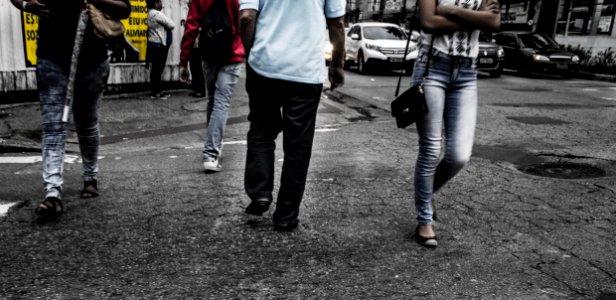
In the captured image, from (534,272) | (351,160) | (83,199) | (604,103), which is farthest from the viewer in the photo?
(604,103)

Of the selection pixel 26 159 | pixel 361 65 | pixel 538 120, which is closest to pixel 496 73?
pixel 361 65

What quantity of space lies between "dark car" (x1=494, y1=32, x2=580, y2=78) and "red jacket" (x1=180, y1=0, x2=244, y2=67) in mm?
16465

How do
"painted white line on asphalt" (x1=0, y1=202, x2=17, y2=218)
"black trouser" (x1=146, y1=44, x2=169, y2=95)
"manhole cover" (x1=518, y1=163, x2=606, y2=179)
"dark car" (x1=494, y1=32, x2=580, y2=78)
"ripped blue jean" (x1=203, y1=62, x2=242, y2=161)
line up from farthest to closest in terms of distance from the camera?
"dark car" (x1=494, y1=32, x2=580, y2=78)
"black trouser" (x1=146, y1=44, x2=169, y2=95)
"manhole cover" (x1=518, y1=163, x2=606, y2=179)
"ripped blue jean" (x1=203, y1=62, x2=242, y2=161)
"painted white line on asphalt" (x1=0, y1=202, x2=17, y2=218)

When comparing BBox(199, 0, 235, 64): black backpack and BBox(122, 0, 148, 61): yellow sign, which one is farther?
BBox(122, 0, 148, 61): yellow sign

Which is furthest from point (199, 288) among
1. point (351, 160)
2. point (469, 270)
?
point (351, 160)

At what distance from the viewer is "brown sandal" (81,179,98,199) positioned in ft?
13.8

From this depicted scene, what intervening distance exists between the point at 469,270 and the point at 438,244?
1.30ft

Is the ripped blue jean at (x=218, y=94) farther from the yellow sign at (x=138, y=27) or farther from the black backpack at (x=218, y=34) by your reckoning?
the yellow sign at (x=138, y=27)

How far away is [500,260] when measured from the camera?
3.16 meters

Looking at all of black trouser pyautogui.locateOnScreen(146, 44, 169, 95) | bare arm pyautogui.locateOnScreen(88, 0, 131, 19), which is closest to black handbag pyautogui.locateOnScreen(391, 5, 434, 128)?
bare arm pyautogui.locateOnScreen(88, 0, 131, 19)

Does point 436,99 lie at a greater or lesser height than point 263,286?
greater

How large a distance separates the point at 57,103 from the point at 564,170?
14.5 ft

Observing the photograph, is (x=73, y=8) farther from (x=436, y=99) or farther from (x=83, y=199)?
(x=436, y=99)

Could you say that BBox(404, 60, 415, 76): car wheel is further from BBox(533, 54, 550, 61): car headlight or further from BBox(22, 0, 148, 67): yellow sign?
BBox(22, 0, 148, 67): yellow sign
